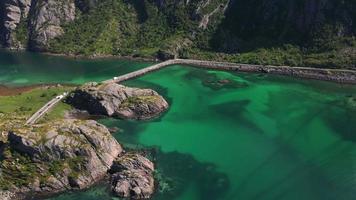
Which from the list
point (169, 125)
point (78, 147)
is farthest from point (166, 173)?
point (169, 125)

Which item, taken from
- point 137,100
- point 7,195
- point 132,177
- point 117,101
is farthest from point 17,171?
point 137,100

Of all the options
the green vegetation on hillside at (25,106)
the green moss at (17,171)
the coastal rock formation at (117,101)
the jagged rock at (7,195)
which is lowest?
the jagged rock at (7,195)

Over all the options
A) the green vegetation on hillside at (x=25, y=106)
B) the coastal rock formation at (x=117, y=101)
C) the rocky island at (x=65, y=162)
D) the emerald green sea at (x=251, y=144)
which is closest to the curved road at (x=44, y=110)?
the green vegetation on hillside at (x=25, y=106)

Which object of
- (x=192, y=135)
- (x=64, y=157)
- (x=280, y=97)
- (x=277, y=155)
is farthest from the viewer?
(x=280, y=97)

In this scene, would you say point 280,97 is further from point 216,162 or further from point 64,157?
point 64,157

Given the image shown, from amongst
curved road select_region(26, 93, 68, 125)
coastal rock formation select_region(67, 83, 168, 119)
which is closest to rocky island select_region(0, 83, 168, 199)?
curved road select_region(26, 93, 68, 125)

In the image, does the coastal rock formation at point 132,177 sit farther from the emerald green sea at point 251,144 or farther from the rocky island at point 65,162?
the emerald green sea at point 251,144

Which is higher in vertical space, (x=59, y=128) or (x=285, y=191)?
(x=59, y=128)
